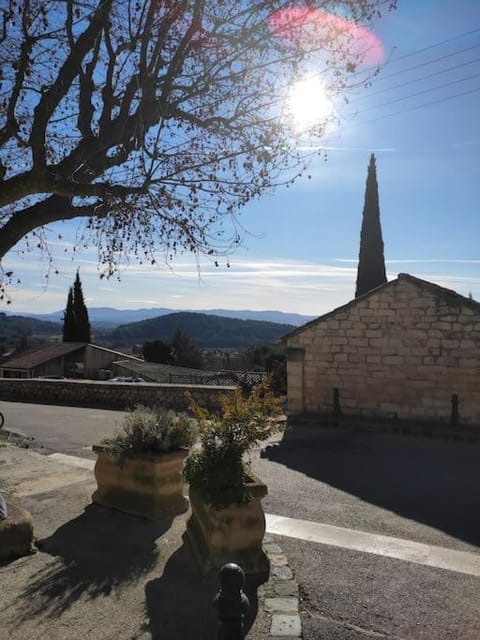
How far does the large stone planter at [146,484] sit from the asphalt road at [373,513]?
1.36m

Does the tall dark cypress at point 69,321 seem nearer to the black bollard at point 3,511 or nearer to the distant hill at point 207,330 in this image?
the black bollard at point 3,511

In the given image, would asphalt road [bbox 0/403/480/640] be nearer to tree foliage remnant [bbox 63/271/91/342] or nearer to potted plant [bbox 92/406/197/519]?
potted plant [bbox 92/406/197/519]

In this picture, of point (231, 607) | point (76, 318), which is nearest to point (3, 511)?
point (231, 607)

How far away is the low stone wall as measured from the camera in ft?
53.3

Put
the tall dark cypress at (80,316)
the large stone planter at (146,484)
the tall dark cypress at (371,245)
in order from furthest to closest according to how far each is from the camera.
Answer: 1. the tall dark cypress at (80,316)
2. the tall dark cypress at (371,245)
3. the large stone planter at (146,484)

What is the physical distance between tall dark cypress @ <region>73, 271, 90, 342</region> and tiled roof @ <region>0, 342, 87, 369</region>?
16.6 feet

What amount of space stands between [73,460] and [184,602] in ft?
20.0

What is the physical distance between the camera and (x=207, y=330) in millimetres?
134875

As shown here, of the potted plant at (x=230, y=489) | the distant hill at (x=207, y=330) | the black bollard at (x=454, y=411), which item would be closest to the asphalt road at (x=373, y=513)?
the potted plant at (x=230, y=489)

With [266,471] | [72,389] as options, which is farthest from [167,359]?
[266,471]

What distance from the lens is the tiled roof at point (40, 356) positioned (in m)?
43.6

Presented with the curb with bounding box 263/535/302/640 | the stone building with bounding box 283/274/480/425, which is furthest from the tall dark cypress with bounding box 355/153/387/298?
the curb with bounding box 263/535/302/640

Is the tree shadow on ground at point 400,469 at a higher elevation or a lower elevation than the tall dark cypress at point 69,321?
lower

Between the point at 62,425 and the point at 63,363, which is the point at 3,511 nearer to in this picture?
the point at 62,425
